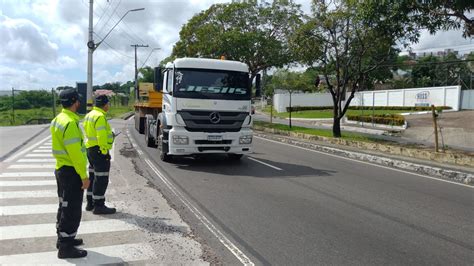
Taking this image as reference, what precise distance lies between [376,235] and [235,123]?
649 cm

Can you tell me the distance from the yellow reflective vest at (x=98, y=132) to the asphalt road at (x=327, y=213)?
163 centimetres

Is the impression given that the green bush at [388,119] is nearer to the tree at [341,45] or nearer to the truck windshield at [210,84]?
the tree at [341,45]

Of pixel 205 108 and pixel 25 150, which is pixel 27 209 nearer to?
pixel 205 108

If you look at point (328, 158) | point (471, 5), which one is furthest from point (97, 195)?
point (471, 5)

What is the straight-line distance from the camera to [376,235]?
232 inches

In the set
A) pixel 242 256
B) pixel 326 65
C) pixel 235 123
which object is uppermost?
pixel 326 65

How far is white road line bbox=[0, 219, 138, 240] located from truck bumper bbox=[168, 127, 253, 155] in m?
5.07

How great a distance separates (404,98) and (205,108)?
38.8 m

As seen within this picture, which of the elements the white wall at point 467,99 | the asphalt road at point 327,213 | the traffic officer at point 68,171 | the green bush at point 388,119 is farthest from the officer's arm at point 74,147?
the white wall at point 467,99

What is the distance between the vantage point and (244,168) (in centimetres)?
1170

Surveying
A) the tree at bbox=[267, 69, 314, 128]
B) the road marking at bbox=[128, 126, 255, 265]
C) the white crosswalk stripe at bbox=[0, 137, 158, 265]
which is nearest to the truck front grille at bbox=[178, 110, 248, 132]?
the road marking at bbox=[128, 126, 255, 265]

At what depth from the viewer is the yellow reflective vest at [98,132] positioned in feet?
22.3

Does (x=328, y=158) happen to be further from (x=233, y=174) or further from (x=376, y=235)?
(x=376, y=235)

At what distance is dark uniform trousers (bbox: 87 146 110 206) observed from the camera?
677cm
